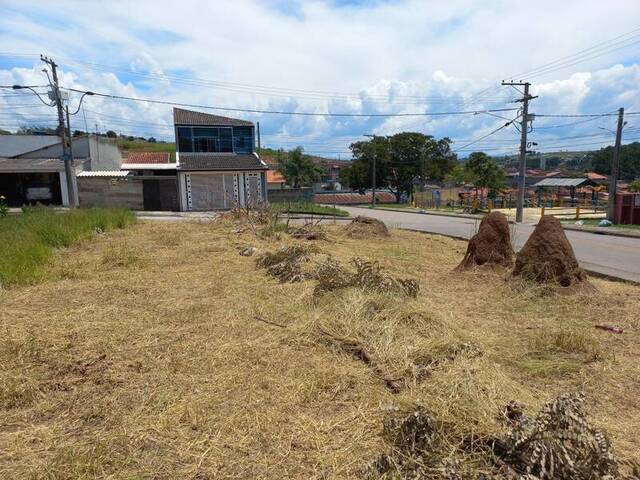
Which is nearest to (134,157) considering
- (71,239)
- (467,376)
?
(71,239)

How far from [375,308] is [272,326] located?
4.01 feet

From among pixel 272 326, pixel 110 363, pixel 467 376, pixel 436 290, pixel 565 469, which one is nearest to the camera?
pixel 565 469

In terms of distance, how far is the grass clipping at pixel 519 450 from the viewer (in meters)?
2.41

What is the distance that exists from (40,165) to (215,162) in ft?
43.1

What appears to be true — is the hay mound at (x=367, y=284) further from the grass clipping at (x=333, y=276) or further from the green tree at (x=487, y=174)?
the green tree at (x=487, y=174)

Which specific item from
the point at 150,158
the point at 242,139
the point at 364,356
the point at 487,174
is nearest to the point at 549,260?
the point at 364,356

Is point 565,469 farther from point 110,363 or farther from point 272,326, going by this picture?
point 110,363

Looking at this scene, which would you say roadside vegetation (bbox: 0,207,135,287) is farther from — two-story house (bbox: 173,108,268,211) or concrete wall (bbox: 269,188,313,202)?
concrete wall (bbox: 269,188,313,202)

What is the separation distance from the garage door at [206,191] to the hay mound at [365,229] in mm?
20217

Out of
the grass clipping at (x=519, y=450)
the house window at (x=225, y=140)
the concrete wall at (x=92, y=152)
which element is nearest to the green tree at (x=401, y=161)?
the house window at (x=225, y=140)

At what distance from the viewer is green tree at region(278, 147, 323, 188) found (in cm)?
6344

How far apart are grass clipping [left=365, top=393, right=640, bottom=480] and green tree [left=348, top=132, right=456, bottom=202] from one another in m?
59.6

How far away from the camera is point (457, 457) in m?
2.59

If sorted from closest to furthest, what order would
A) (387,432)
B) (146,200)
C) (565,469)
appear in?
(565,469) < (387,432) < (146,200)
